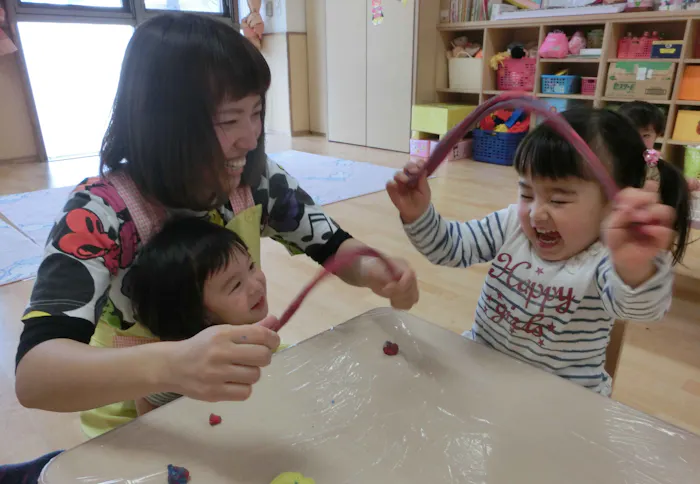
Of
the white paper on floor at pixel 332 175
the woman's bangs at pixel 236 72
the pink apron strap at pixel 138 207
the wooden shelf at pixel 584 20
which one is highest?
the wooden shelf at pixel 584 20

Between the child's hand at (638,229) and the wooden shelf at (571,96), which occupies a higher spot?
the child's hand at (638,229)

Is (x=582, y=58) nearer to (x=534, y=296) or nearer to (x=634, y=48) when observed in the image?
(x=634, y=48)

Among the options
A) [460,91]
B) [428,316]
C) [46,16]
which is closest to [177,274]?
[428,316]

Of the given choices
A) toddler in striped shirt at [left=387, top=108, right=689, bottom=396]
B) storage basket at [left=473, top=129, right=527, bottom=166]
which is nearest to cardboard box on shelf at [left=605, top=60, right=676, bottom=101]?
storage basket at [left=473, top=129, right=527, bottom=166]

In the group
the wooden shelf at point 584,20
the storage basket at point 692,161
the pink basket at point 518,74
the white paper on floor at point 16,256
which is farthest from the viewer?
the pink basket at point 518,74

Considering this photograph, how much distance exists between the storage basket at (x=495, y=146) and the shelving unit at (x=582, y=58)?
29 centimetres

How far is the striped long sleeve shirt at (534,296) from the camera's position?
0.72 metres

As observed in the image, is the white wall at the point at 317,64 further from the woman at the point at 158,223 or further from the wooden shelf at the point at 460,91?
the woman at the point at 158,223

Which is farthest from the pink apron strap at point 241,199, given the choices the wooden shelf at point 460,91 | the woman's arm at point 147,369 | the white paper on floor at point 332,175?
the wooden shelf at point 460,91

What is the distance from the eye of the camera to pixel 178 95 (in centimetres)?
62

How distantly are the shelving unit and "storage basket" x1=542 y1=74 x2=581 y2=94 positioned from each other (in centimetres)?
4

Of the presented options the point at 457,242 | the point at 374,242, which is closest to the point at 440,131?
the point at 374,242

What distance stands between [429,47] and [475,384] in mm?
3686

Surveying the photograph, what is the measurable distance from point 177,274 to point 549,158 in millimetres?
491
